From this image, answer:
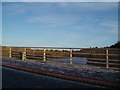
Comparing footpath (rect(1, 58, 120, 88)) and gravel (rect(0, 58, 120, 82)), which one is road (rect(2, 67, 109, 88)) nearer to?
footpath (rect(1, 58, 120, 88))

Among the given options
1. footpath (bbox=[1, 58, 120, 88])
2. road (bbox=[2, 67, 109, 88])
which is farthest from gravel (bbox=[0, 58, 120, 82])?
road (bbox=[2, 67, 109, 88])

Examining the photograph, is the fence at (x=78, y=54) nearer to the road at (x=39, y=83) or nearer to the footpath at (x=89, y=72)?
the footpath at (x=89, y=72)

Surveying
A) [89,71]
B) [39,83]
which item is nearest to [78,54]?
[89,71]

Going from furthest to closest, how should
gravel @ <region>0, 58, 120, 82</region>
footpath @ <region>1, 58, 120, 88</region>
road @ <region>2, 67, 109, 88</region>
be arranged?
1. gravel @ <region>0, 58, 120, 82</region>
2. footpath @ <region>1, 58, 120, 88</region>
3. road @ <region>2, 67, 109, 88</region>

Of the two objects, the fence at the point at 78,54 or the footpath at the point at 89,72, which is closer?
the footpath at the point at 89,72

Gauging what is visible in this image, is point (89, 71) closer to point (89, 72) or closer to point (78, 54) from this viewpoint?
point (89, 72)

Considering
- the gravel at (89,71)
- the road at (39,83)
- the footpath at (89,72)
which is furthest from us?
the gravel at (89,71)

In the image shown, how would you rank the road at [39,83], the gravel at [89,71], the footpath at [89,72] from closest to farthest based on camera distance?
the road at [39,83]
the footpath at [89,72]
the gravel at [89,71]

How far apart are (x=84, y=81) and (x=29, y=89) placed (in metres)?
2.78

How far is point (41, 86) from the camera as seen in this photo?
23.3 ft

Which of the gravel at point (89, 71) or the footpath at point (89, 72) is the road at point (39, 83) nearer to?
the footpath at point (89, 72)

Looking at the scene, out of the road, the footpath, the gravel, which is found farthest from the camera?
the gravel

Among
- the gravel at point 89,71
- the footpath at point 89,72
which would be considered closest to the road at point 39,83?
the footpath at point 89,72

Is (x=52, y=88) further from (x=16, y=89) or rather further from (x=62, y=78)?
(x=62, y=78)
